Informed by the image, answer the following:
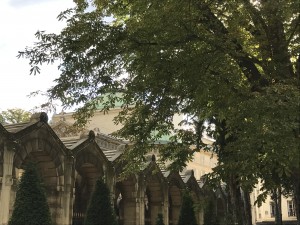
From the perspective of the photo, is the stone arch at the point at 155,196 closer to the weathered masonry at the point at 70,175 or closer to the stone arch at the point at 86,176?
the weathered masonry at the point at 70,175

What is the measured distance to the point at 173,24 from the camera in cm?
1030

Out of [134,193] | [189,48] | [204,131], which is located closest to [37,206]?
[204,131]

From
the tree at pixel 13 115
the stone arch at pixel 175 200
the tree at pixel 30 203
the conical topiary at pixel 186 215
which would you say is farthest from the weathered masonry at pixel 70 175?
the tree at pixel 13 115

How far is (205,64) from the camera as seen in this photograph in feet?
34.9

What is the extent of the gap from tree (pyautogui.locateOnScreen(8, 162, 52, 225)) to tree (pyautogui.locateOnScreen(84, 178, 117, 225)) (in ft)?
10.5

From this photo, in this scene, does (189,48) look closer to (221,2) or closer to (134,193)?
(221,2)

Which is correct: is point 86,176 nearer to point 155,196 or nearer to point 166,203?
point 155,196

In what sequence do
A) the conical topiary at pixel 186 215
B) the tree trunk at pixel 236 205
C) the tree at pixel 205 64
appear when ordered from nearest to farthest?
the tree at pixel 205 64 → the tree trunk at pixel 236 205 → the conical topiary at pixel 186 215

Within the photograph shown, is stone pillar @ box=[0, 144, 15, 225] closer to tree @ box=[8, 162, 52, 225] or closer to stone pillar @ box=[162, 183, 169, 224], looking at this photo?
tree @ box=[8, 162, 52, 225]

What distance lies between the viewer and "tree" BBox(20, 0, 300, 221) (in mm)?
9469

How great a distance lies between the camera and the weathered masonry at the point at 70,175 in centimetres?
1691

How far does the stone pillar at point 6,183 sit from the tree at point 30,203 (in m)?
1.67

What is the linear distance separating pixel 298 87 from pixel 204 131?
6168 mm

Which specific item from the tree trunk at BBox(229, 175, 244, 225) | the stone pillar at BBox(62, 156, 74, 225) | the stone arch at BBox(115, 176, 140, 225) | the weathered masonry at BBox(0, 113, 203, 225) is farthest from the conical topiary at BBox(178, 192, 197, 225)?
the tree trunk at BBox(229, 175, 244, 225)
